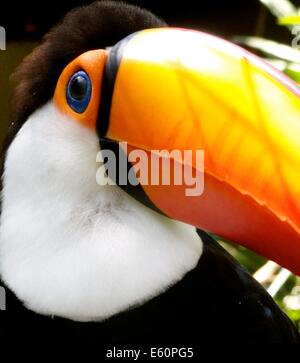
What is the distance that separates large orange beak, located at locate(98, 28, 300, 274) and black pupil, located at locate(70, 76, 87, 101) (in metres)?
0.05

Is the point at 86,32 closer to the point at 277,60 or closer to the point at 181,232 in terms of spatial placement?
the point at 181,232

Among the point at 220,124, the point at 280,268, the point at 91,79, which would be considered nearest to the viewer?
the point at 220,124

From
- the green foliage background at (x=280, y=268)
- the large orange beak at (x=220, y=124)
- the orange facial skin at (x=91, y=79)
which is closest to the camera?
the large orange beak at (x=220, y=124)

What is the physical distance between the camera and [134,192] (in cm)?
113

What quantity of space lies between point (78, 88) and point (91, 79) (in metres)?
0.03

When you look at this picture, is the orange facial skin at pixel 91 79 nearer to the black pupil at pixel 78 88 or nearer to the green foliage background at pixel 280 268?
the black pupil at pixel 78 88

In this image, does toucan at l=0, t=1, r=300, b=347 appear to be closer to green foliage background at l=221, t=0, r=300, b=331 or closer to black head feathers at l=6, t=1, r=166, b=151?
black head feathers at l=6, t=1, r=166, b=151

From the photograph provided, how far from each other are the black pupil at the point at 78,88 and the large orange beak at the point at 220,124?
0.05 m

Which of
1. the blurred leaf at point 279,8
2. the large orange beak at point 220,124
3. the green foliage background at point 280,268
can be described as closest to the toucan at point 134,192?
the large orange beak at point 220,124

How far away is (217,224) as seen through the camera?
3.44 feet

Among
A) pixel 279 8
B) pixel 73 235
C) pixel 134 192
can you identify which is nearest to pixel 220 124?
pixel 134 192

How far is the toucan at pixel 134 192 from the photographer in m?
0.98

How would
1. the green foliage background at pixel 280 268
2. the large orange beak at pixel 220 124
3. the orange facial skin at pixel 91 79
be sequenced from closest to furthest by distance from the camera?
the large orange beak at pixel 220 124
the orange facial skin at pixel 91 79
the green foliage background at pixel 280 268

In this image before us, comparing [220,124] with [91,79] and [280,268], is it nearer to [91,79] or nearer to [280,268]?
[91,79]
